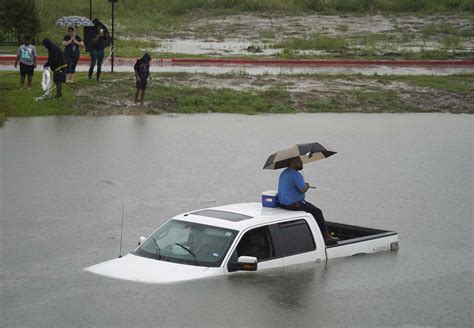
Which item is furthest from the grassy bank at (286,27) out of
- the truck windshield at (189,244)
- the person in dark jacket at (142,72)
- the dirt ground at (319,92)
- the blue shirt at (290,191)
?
the truck windshield at (189,244)

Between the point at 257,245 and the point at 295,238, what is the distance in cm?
66

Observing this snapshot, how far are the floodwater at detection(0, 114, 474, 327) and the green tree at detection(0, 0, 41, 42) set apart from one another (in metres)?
15.4

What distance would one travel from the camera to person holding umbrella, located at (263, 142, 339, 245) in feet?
49.0

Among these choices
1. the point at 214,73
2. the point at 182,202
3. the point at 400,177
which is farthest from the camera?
the point at 214,73

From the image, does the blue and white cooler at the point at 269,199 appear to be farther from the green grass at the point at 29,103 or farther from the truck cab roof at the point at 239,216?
the green grass at the point at 29,103

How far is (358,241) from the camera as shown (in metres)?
15.0

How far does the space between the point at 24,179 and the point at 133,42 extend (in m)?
28.7

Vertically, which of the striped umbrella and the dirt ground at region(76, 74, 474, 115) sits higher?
the striped umbrella

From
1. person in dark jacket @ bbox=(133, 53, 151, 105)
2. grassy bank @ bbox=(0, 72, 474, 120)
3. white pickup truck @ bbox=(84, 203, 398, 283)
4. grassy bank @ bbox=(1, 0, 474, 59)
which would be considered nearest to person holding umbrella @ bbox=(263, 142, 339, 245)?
white pickup truck @ bbox=(84, 203, 398, 283)

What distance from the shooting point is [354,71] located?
138 ft

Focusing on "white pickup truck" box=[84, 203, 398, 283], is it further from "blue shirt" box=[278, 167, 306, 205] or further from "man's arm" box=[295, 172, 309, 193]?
"man's arm" box=[295, 172, 309, 193]

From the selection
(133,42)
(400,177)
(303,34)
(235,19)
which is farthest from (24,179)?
(235,19)

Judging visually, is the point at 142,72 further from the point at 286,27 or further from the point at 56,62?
the point at 286,27

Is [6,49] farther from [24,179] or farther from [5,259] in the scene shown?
[5,259]
